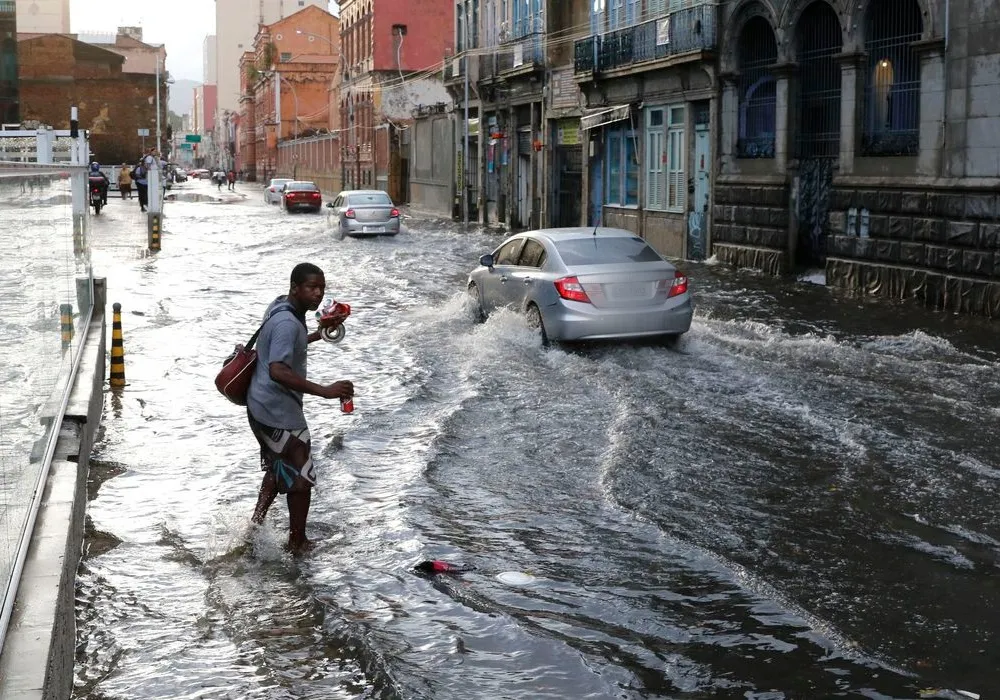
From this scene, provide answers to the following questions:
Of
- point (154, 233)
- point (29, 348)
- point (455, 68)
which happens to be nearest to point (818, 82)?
point (154, 233)

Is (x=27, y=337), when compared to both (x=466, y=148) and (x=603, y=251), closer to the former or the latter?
(x=603, y=251)

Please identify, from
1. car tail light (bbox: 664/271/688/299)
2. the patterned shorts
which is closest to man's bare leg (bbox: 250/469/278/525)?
the patterned shorts

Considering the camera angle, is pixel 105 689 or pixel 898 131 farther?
pixel 898 131

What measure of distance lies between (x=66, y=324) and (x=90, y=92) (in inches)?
3533

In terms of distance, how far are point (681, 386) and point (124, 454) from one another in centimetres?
542

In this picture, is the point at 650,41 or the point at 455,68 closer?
the point at 650,41

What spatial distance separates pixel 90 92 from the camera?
94.4m

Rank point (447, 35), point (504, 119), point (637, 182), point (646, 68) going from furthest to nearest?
1. point (447, 35)
2. point (504, 119)
3. point (637, 182)
4. point (646, 68)

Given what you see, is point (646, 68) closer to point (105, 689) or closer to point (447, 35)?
point (105, 689)

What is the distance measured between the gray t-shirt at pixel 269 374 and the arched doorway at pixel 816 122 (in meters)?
19.8

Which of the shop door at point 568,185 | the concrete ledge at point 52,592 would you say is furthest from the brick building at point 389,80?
the concrete ledge at point 52,592

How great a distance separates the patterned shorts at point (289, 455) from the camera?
7570mm

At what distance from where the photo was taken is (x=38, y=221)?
8.51 metres

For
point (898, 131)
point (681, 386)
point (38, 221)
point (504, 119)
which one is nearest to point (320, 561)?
point (38, 221)
